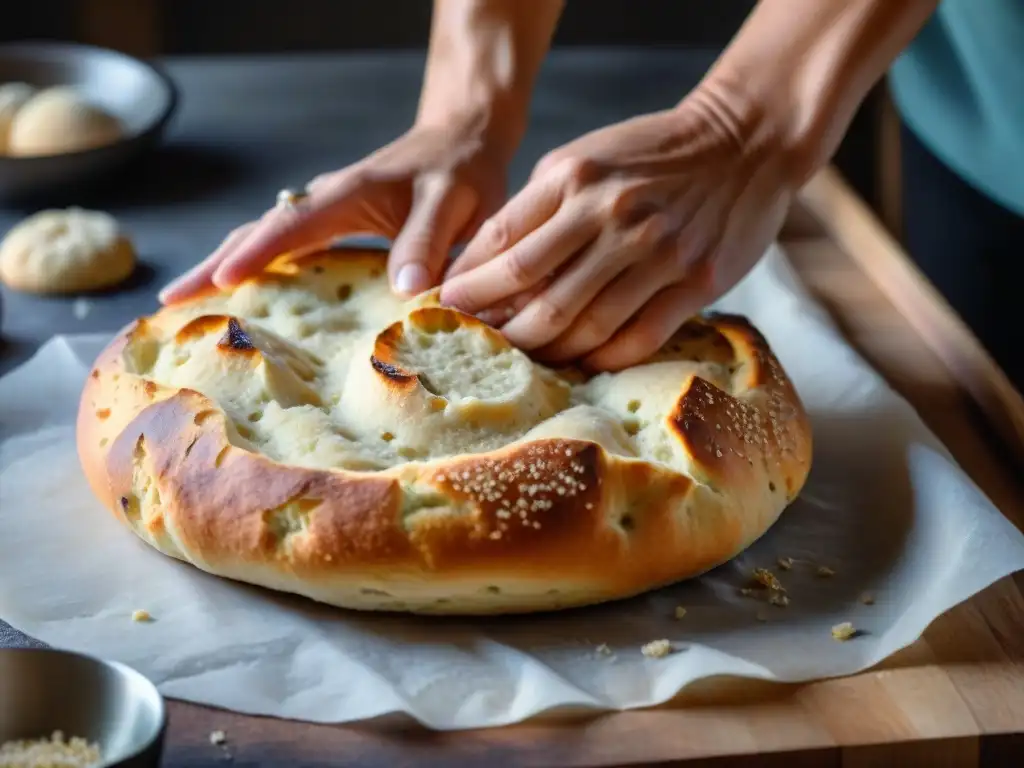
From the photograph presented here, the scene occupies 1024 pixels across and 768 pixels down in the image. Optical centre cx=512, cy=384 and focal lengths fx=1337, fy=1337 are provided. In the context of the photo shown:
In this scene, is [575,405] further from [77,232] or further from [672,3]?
[672,3]

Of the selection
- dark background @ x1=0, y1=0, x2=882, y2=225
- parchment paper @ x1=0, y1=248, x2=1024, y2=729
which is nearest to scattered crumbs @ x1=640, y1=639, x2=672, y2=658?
parchment paper @ x1=0, y1=248, x2=1024, y2=729

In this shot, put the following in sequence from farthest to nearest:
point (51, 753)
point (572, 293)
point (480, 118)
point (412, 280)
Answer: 1. point (480, 118)
2. point (412, 280)
3. point (572, 293)
4. point (51, 753)

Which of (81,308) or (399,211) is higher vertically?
(399,211)

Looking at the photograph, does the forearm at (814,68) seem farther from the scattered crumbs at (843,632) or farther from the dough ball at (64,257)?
the dough ball at (64,257)

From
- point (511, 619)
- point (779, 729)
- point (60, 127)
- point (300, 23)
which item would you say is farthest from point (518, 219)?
point (300, 23)

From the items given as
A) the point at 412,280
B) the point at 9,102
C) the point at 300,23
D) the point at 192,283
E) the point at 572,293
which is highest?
the point at 572,293

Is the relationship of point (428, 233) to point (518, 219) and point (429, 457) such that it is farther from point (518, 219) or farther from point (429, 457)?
point (429, 457)

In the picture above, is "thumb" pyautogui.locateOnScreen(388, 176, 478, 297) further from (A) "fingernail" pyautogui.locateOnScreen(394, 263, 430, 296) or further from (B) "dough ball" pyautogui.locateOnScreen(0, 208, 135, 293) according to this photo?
(B) "dough ball" pyautogui.locateOnScreen(0, 208, 135, 293)
